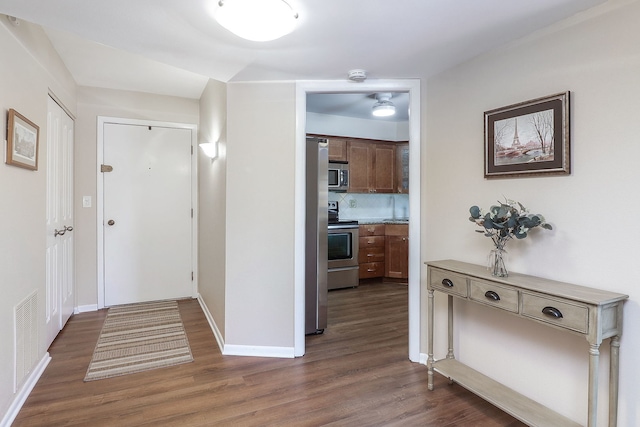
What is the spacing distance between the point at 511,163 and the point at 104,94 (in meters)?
3.99

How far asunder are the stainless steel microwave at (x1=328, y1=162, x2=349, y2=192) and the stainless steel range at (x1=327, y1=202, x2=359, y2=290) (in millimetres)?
471

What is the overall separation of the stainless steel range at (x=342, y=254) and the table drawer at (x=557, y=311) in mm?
3124

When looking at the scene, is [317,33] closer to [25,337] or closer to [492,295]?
[492,295]

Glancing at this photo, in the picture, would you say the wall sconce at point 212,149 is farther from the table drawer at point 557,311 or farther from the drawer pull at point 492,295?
the table drawer at point 557,311

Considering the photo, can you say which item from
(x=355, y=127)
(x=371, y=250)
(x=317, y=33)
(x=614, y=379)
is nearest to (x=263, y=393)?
(x=614, y=379)

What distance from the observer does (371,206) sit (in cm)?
577

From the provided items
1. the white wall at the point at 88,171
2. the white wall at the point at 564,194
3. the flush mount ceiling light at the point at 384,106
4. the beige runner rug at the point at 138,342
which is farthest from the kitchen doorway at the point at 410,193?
the white wall at the point at 88,171

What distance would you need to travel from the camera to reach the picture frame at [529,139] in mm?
1802

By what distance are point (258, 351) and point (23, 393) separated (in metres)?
1.46

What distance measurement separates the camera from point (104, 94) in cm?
379

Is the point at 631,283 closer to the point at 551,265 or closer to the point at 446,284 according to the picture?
the point at 551,265

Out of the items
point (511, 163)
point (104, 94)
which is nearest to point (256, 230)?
point (511, 163)

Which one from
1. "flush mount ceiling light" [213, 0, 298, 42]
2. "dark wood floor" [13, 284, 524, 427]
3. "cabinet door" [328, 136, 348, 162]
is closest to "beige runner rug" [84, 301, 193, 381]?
"dark wood floor" [13, 284, 524, 427]

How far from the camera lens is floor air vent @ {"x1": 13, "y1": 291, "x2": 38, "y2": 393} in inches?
79.7
